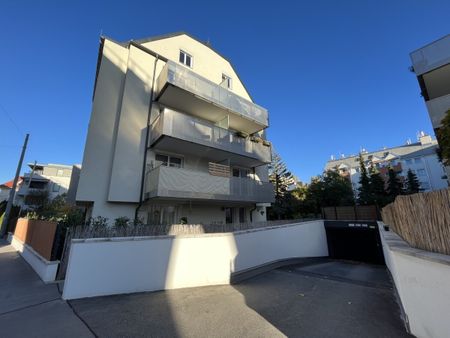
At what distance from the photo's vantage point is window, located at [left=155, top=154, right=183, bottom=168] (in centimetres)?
1126

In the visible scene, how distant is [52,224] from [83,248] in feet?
9.30

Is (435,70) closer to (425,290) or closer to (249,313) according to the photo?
(425,290)

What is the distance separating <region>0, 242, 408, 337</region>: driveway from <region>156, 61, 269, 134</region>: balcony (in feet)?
30.6

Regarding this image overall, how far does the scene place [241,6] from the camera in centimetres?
1105

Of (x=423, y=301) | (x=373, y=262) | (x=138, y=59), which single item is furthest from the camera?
(x=373, y=262)

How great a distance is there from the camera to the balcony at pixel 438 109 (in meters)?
10.7

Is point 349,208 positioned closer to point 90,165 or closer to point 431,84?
point 431,84

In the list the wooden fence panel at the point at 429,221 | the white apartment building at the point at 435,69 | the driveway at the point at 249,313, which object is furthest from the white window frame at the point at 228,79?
the wooden fence panel at the point at 429,221

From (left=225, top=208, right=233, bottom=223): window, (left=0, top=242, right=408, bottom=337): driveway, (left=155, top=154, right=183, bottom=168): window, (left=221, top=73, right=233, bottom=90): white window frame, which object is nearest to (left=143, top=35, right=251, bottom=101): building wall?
(left=221, top=73, right=233, bottom=90): white window frame

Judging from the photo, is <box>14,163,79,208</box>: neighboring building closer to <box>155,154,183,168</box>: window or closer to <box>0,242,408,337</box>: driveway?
<box>155,154,183,168</box>: window

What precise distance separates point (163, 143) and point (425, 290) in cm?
1012

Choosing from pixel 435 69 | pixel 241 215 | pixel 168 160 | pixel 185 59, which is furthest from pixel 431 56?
pixel 168 160

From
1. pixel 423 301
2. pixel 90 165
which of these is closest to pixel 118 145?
pixel 90 165

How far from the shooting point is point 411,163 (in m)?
41.0
